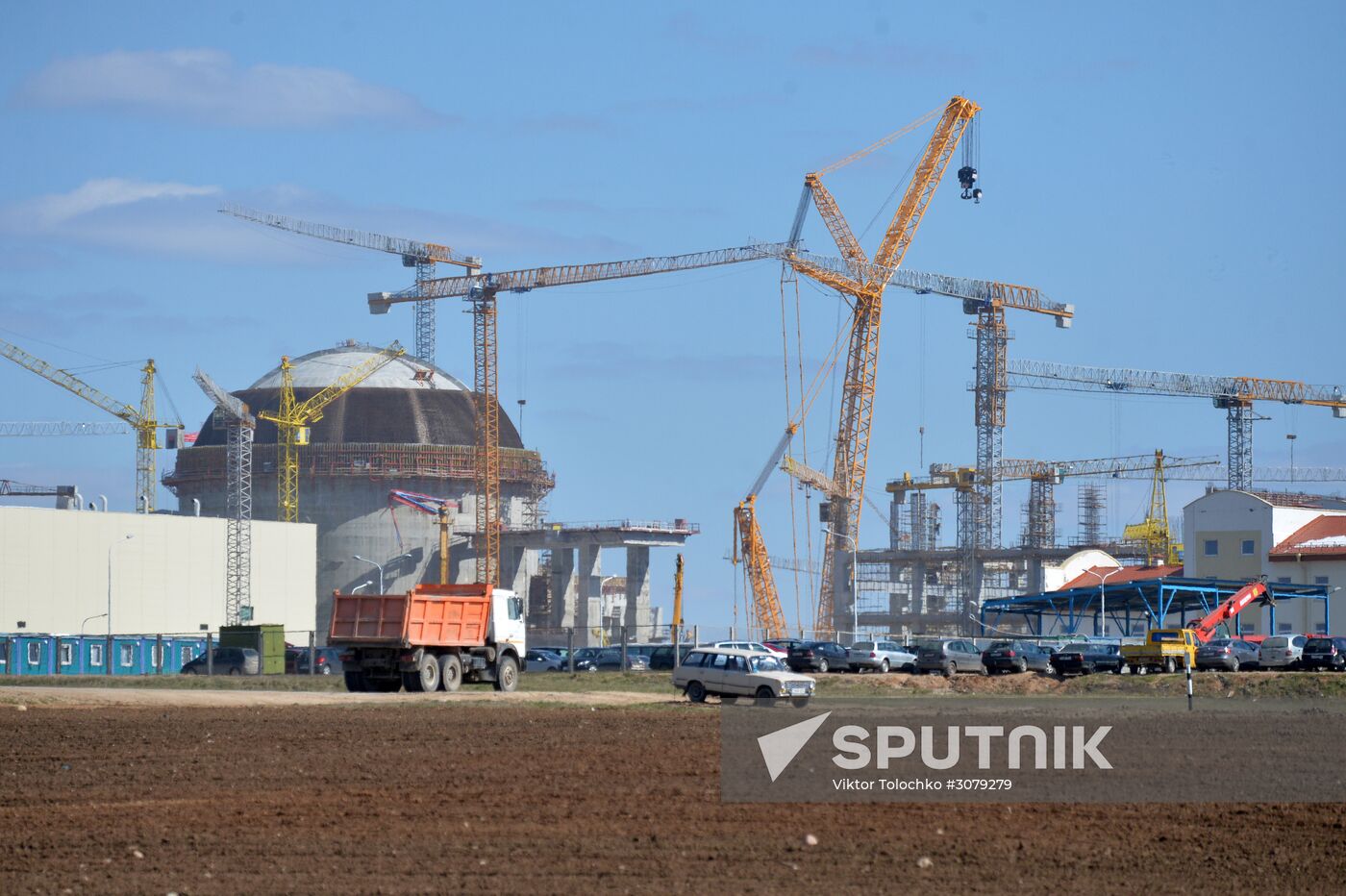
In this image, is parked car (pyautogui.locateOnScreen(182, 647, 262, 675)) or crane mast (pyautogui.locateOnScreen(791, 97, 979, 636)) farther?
crane mast (pyautogui.locateOnScreen(791, 97, 979, 636))

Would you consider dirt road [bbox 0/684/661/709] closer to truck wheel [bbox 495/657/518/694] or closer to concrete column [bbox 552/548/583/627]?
truck wheel [bbox 495/657/518/694]

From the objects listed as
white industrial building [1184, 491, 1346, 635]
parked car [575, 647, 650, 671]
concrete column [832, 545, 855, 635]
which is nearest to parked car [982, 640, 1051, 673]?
parked car [575, 647, 650, 671]

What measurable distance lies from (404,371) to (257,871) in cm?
12780

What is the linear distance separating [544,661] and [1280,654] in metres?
27.1

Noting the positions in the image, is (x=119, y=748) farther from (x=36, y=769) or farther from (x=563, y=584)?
(x=563, y=584)

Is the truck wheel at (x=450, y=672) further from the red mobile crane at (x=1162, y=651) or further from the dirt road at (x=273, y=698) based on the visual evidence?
the red mobile crane at (x=1162, y=651)

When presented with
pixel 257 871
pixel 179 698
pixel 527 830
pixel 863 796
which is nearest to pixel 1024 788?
pixel 863 796

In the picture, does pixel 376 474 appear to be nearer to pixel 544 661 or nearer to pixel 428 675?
pixel 544 661

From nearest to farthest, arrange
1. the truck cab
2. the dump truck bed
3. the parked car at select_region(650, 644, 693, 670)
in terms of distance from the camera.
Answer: the dump truck bed → the truck cab → the parked car at select_region(650, 644, 693, 670)

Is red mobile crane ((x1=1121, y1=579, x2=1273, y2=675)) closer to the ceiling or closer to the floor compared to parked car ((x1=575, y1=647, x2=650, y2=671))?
closer to the ceiling

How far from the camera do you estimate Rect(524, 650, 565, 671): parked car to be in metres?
62.8

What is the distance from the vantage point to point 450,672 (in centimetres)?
4341

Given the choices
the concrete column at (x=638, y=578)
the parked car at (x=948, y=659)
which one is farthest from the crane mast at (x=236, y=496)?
the parked car at (x=948, y=659)

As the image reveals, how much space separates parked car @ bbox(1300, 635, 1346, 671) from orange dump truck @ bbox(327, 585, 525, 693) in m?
30.3
